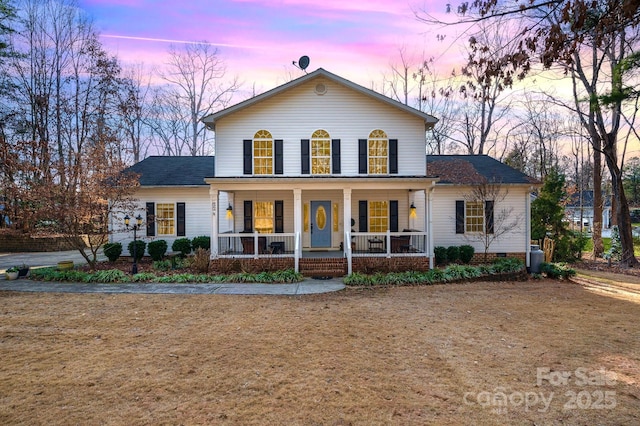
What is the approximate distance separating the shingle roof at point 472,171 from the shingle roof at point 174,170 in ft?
36.6

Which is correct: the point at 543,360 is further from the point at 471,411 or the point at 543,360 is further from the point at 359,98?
the point at 359,98

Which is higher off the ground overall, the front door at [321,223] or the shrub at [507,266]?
the front door at [321,223]

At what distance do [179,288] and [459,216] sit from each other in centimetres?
1210

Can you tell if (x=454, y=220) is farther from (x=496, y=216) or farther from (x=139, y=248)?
(x=139, y=248)

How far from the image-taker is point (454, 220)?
15.4m

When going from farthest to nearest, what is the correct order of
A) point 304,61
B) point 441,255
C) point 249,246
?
point 304,61, point 441,255, point 249,246

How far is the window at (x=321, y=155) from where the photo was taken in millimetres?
13961

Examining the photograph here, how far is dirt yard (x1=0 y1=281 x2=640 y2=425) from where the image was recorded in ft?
12.5

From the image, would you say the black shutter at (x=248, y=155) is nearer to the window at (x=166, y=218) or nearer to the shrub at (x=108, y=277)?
the window at (x=166, y=218)

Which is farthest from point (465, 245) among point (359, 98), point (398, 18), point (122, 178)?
point (122, 178)

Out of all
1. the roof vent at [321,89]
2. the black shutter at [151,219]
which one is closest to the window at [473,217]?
the roof vent at [321,89]

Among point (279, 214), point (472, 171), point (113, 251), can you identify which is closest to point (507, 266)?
point (472, 171)

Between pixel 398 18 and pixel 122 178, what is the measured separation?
12.2m

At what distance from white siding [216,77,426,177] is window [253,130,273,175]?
9.3 inches
